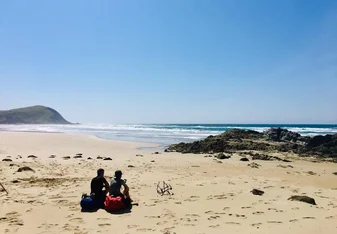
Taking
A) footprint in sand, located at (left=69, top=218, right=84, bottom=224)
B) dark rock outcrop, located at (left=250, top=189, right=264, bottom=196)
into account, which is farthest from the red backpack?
dark rock outcrop, located at (left=250, top=189, right=264, bottom=196)

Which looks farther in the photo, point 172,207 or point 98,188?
point 98,188

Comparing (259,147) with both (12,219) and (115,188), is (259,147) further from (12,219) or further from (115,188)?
(12,219)

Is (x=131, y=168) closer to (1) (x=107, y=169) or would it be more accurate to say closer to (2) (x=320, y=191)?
(1) (x=107, y=169)

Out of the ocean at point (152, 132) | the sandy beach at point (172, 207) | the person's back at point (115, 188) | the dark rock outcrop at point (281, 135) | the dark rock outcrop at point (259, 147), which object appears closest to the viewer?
the sandy beach at point (172, 207)

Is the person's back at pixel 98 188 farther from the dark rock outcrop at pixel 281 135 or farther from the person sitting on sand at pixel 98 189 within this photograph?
the dark rock outcrop at pixel 281 135

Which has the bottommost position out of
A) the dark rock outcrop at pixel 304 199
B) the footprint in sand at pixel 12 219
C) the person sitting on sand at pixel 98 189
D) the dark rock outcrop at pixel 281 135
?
the footprint in sand at pixel 12 219

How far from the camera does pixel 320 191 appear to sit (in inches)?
440

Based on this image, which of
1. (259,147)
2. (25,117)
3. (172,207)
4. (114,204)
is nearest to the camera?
(114,204)

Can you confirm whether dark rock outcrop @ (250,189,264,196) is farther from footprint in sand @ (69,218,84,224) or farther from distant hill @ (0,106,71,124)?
distant hill @ (0,106,71,124)

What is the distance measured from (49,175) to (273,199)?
378 inches

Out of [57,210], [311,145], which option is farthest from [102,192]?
[311,145]

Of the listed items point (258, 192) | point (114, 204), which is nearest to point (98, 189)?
point (114, 204)

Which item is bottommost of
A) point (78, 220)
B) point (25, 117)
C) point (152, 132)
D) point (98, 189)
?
point (78, 220)

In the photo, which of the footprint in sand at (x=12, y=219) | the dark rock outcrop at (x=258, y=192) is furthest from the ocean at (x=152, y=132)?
the footprint in sand at (x=12, y=219)
